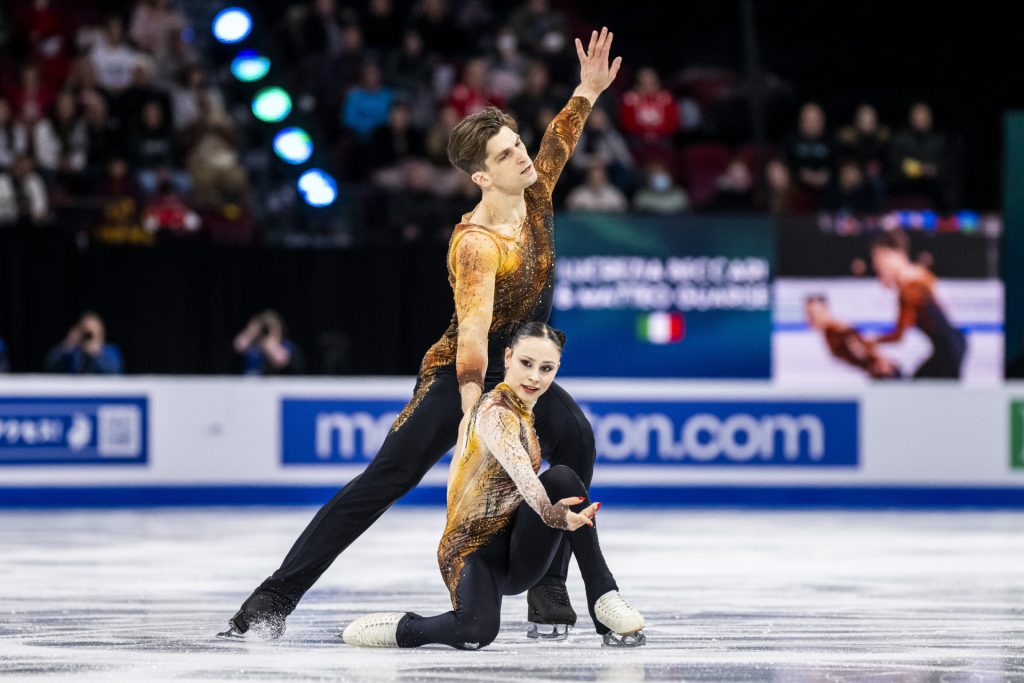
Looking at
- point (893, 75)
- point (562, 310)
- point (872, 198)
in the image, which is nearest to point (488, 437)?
point (562, 310)

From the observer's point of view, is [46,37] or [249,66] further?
[249,66]

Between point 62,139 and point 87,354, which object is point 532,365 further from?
point 62,139

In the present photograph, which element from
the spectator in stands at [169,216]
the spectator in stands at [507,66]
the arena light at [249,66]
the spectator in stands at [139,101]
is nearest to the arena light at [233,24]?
the arena light at [249,66]

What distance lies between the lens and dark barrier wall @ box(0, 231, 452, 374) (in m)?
12.4

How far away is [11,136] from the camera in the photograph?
42.3ft

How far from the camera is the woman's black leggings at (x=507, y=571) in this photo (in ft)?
15.1

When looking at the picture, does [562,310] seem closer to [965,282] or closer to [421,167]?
[421,167]

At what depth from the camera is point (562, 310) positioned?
12703 millimetres

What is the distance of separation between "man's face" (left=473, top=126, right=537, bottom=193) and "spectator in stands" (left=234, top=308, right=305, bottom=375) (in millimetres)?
7519

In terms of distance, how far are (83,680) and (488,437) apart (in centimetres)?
118

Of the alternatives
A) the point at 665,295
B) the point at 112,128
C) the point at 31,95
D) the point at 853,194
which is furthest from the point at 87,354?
the point at 853,194

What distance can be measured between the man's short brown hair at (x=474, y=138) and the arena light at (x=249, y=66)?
9.99 meters

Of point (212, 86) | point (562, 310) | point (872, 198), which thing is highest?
point (212, 86)

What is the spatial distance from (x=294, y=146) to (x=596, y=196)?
257 centimetres
